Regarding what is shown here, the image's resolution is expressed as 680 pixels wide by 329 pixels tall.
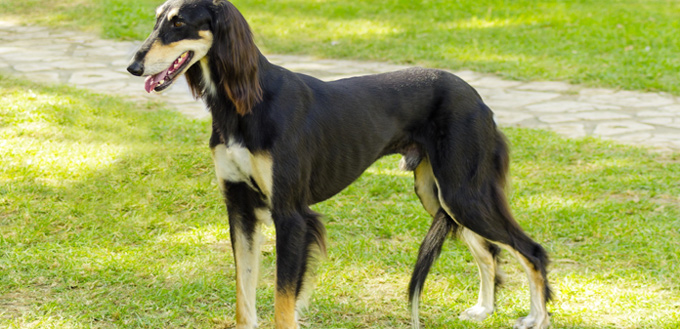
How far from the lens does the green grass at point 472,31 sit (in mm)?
9172

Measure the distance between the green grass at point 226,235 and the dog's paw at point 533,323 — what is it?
0.40 feet

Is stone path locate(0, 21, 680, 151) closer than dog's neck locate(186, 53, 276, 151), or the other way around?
dog's neck locate(186, 53, 276, 151)

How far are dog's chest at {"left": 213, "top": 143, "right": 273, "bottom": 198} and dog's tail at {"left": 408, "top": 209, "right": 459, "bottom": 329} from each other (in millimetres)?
1005

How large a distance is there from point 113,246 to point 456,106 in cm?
241

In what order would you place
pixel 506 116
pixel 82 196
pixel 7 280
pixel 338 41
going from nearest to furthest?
pixel 7 280, pixel 82 196, pixel 506 116, pixel 338 41

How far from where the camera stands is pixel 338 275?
430 cm

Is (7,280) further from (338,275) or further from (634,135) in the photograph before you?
(634,135)

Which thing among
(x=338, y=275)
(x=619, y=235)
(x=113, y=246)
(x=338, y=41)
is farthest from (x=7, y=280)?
(x=338, y=41)

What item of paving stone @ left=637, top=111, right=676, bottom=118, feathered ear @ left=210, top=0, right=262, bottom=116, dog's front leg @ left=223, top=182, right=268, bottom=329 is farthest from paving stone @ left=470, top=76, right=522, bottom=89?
feathered ear @ left=210, top=0, right=262, bottom=116

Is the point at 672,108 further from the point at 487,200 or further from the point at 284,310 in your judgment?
the point at 284,310

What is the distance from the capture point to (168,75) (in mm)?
2988

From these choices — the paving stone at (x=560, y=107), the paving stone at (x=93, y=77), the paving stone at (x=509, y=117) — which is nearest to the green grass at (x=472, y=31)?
the paving stone at (x=560, y=107)

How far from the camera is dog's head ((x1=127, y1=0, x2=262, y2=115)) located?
2943 millimetres

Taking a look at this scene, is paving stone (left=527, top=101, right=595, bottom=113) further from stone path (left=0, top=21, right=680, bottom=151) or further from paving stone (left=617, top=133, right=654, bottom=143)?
paving stone (left=617, top=133, right=654, bottom=143)
